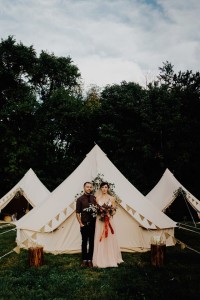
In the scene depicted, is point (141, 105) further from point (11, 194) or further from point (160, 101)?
point (11, 194)

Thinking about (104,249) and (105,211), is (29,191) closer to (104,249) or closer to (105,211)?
(105,211)

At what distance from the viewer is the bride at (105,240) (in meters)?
6.54

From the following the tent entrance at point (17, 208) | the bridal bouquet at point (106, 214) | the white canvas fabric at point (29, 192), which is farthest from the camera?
the tent entrance at point (17, 208)

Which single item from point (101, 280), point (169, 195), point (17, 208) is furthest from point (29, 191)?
point (101, 280)

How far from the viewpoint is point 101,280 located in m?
5.51

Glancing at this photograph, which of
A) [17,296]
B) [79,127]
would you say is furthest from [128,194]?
[79,127]

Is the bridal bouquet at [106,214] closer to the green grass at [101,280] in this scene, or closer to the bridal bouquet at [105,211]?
the bridal bouquet at [105,211]

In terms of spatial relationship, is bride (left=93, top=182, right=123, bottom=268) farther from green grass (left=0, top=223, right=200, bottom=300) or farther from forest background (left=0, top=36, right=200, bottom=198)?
forest background (left=0, top=36, right=200, bottom=198)

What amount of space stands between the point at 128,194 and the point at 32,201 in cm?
818

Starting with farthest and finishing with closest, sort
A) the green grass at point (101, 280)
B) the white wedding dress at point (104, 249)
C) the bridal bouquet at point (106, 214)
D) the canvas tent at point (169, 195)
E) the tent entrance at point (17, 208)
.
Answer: the tent entrance at point (17, 208), the canvas tent at point (169, 195), the bridal bouquet at point (106, 214), the white wedding dress at point (104, 249), the green grass at point (101, 280)

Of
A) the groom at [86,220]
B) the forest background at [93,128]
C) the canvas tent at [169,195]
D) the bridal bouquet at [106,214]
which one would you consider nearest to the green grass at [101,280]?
the groom at [86,220]

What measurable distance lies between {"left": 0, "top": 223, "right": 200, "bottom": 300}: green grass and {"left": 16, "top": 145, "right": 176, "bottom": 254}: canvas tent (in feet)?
2.76

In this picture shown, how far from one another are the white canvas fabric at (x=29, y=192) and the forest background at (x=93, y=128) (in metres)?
6.12

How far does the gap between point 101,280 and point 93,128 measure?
20901mm
